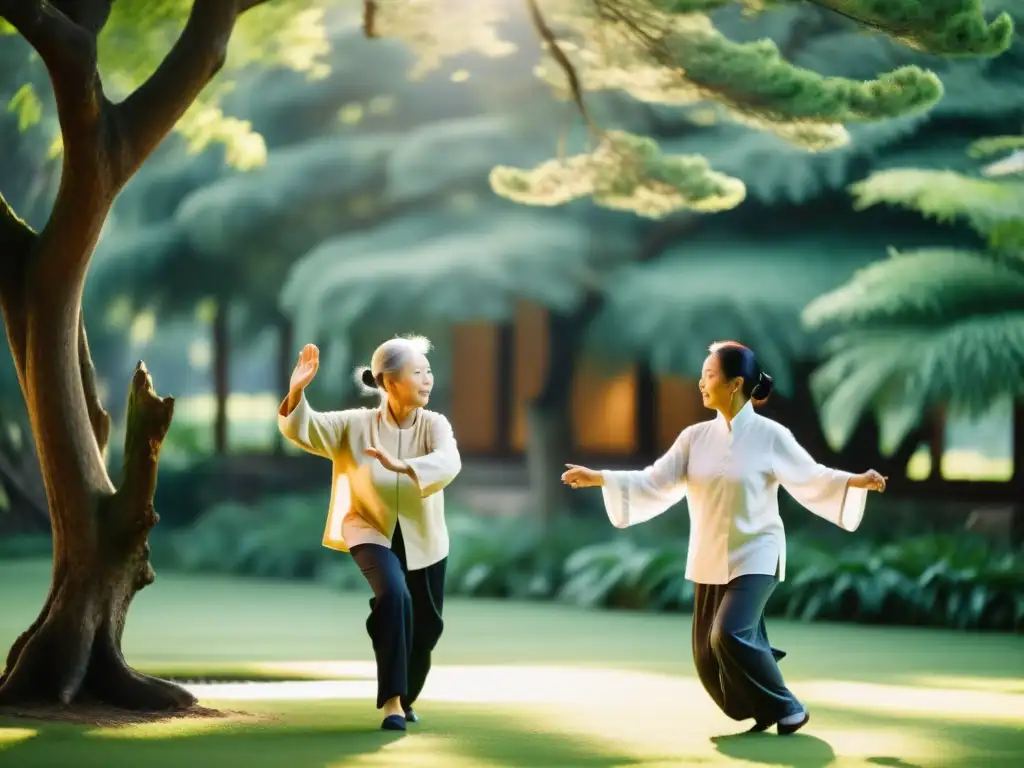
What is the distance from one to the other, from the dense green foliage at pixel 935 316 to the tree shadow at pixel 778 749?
6405 millimetres

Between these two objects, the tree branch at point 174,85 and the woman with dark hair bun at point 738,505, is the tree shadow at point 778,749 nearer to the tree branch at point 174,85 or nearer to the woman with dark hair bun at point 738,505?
the woman with dark hair bun at point 738,505

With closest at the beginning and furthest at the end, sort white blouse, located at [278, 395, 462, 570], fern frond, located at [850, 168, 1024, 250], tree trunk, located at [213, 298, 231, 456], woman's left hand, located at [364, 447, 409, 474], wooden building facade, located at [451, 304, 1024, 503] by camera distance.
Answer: woman's left hand, located at [364, 447, 409, 474], white blouse, located at [278, 395, 462, 570], fern frond, located at [850, 168, 1024, 250], wooden building facade, located at [451, 304, 1024, 503], tree trunk, located at [213, 298, 231, 456]

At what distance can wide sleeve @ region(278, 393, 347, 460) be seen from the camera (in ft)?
26.0

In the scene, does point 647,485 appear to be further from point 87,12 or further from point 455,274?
point 455,274

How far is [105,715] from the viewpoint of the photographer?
8.21m

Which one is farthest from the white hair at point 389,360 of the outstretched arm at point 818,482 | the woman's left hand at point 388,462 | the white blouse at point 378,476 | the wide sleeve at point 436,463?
the outstretched arm at point 818,482

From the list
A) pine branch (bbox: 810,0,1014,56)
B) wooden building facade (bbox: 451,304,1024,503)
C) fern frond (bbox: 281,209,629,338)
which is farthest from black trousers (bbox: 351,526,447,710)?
wooden building facade (bbox: 451,304,1024,503)

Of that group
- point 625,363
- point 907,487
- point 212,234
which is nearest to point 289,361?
point 212,234

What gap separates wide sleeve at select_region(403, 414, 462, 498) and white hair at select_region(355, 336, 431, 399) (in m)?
0.30

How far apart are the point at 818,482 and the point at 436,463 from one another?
1.68 m

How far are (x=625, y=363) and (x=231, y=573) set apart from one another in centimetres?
459

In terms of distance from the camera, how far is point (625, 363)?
1783cm

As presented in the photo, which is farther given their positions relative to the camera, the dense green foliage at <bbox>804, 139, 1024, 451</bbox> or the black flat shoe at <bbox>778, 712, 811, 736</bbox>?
the dense green foliage at <bbox>804, 139, 1024, 451</bbox>

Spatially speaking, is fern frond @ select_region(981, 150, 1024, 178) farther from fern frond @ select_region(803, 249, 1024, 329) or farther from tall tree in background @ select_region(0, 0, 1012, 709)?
tall tree in background @ select_region(0, 0, 1012, 709)
